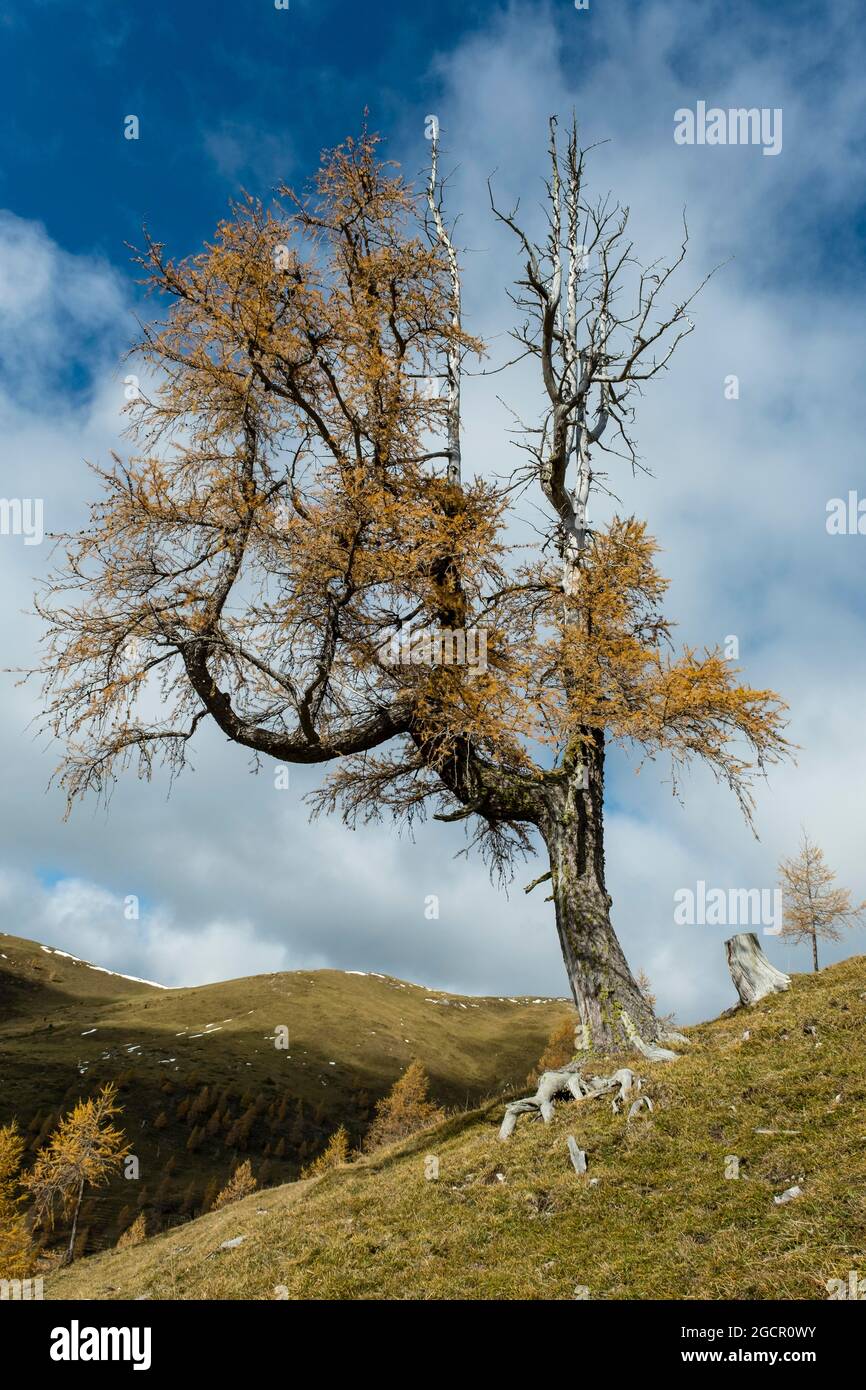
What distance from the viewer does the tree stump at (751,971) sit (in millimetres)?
14755

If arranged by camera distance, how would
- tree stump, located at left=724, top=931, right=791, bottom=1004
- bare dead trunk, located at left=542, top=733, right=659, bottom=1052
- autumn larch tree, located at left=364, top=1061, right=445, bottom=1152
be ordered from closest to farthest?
bare dead trunk, located at left=542, top=733, right=659, bottom=1052
tree stump, located at left=724, top=931, right=791, bottom=1004
autumn larch tree, located at left=364, top=1061, right=445, bottom=1152

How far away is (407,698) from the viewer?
15188 millimetres

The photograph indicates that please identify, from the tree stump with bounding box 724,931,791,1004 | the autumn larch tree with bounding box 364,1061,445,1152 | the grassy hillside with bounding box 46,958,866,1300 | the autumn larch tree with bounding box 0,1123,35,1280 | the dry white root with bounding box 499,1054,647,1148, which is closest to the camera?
the grassy hillside with bounding box 46,958,866,1300

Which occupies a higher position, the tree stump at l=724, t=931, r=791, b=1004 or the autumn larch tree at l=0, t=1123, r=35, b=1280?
the tree stump at l=724, t=931, r=791, b=1004

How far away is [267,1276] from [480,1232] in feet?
8.41

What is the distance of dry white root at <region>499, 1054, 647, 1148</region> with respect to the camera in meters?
10.9

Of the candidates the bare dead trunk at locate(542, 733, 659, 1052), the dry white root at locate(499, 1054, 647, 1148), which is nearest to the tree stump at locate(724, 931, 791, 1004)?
the bare dead trunk at locate(542, 733, 659, 1052)

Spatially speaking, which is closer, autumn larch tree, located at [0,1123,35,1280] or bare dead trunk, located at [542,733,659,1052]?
bare dead trunk, located at [542,733,659,1052]

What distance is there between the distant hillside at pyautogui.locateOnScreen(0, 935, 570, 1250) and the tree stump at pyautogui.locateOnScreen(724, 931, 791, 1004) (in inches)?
1401

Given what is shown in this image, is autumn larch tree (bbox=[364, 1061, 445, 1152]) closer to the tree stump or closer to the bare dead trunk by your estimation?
the tree stump

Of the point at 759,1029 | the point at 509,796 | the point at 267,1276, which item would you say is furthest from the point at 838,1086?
the point at 509,796

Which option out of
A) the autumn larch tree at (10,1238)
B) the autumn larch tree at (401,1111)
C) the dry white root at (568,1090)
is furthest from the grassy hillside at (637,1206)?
the autumn larch tree at (401,1111)

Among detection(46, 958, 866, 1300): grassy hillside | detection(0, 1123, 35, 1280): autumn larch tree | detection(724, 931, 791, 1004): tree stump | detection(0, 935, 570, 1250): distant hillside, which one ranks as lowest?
detection(0, 935, 570, 1250): distant hillside
